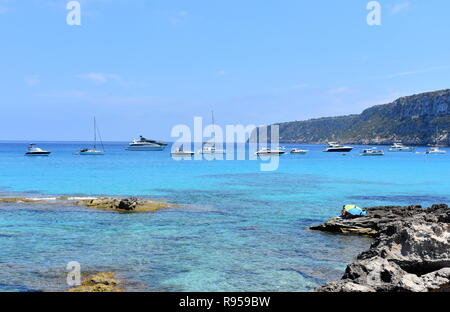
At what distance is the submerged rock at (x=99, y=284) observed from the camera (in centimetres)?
1691

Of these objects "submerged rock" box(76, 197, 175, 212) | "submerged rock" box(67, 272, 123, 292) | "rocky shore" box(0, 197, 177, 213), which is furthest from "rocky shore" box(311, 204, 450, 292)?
"rocky shore" box(0, 197, 177, 213)

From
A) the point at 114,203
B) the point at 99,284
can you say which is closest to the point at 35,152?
the point at 114,203

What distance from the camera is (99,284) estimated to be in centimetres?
1734

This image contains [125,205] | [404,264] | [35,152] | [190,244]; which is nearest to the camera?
[404,264]

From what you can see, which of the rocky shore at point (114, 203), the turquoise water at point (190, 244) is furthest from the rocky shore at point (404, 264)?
the rocky shore at point (114, 203)

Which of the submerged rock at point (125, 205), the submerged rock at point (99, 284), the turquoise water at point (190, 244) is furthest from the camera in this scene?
the submerged rock at point (125, 205)

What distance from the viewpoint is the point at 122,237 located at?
27.2m

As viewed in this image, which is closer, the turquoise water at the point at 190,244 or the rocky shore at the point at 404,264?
the rocky shore at the point at 404,264

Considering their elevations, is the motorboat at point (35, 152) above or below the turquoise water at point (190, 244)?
above

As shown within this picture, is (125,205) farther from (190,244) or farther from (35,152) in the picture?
(35,152)

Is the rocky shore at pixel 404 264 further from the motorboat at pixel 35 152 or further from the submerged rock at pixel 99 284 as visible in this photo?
the motorboat at pixel 35 152
